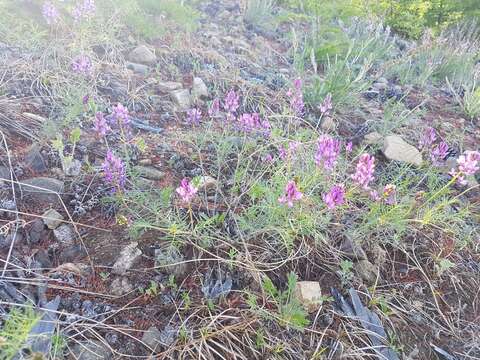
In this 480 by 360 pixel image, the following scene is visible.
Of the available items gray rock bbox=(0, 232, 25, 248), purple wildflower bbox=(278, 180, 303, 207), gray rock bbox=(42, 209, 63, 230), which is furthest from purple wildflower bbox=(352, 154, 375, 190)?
gray rock bbox=(0, 232, 25, 248)

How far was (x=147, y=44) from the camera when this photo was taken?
12.9 ft

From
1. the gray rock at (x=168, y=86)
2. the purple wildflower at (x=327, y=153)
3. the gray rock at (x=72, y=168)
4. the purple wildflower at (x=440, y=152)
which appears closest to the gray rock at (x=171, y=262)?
the gray rock at (x=72, y=168)

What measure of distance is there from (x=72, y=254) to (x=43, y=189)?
385 millimetres

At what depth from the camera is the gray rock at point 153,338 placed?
5.21 feet

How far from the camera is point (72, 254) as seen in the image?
6.11ft

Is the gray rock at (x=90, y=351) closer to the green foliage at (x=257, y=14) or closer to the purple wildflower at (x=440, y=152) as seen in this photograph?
the purple wildflower at (x=440, y=152)

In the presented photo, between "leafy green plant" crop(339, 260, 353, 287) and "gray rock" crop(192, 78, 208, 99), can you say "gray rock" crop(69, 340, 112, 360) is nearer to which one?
"leafy green plant" crop(339, 260, 353, 287)

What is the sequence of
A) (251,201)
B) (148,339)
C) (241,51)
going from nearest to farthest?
(148,339), (251,201), (241,51)

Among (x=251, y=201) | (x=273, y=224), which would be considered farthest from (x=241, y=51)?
(x=273, y=224)

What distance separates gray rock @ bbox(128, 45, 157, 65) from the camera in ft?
12.0

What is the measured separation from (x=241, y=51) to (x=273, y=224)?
2.91m

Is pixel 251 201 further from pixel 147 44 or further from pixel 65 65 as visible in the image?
pixel 147 44

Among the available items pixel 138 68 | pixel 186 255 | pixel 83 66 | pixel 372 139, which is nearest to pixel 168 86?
pixel 138 68

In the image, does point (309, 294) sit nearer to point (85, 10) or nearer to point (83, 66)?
point (83, 66)
